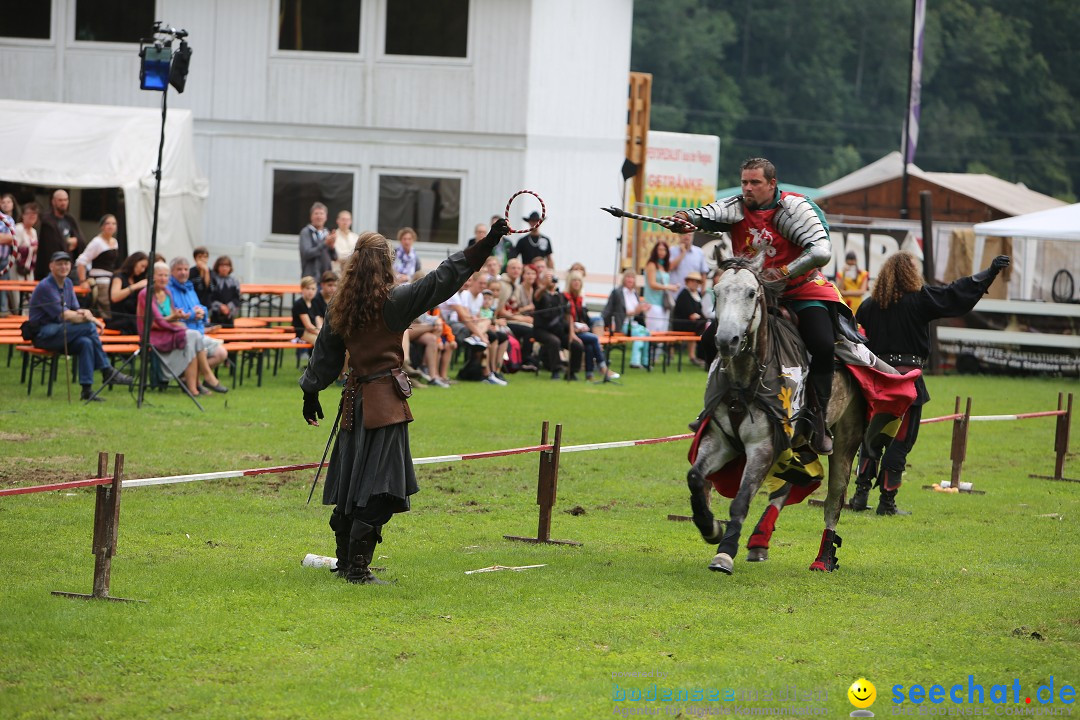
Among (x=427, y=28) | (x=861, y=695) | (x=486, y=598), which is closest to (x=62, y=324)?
(x=486, y=598)

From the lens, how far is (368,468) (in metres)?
7.82

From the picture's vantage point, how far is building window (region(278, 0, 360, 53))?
26406 millimetres

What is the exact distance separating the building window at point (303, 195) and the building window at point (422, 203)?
2.49 feet

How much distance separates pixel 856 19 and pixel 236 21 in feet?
198

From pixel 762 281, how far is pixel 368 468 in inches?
108

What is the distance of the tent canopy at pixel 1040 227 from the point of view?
24109 mm

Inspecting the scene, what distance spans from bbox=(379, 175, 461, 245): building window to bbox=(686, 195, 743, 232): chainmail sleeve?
17.6 metres

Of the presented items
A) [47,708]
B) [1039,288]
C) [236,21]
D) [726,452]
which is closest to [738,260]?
[726,452]

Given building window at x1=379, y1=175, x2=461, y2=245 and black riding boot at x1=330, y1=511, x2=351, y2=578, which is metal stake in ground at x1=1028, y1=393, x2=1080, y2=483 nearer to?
black riding boot at x1=330, y1=511, x2=351, y2=578

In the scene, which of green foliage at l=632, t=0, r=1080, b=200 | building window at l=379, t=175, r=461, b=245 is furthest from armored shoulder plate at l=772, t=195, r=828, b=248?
green foliage at l=632, t=0, r=1080, b=200

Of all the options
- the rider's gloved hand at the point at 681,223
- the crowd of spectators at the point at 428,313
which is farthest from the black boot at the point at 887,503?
the crowd of spectators at the point at 428,313

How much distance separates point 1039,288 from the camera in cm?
3053

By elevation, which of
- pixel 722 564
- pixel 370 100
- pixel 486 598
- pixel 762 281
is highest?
pixel 370 100

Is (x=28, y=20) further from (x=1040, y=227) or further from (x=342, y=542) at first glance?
(x=342, y=542)
